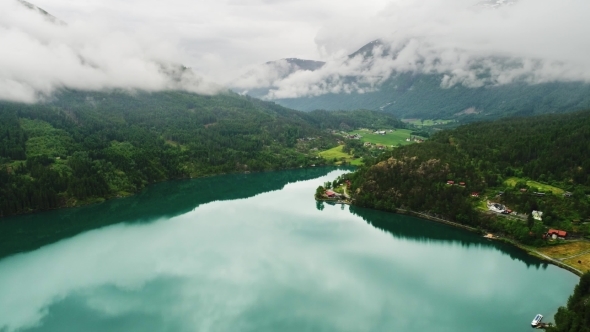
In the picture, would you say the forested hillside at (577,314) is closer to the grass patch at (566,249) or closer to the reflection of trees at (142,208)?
the grass patch at (566,249)

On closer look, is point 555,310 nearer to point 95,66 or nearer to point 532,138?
point 532,138

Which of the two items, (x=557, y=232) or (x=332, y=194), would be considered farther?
(x=332, y=194)

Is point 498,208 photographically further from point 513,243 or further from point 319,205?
point 319,205

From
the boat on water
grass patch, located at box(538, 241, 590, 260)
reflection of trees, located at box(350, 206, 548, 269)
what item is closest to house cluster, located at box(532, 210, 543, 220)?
grass patch, located at box(538, 241, 590, 260)

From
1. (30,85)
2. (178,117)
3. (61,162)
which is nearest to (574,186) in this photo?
(61,162)

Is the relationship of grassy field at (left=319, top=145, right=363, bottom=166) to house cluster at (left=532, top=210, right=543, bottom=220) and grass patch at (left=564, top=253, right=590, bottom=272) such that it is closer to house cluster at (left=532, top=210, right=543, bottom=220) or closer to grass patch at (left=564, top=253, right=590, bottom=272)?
house cluster at (left=532, top=210, right=543, bottom=220)

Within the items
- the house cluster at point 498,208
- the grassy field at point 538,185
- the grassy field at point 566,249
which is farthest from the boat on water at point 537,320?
the grassy field at point 538,185

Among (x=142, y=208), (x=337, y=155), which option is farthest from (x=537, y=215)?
(x=337, y=155)
